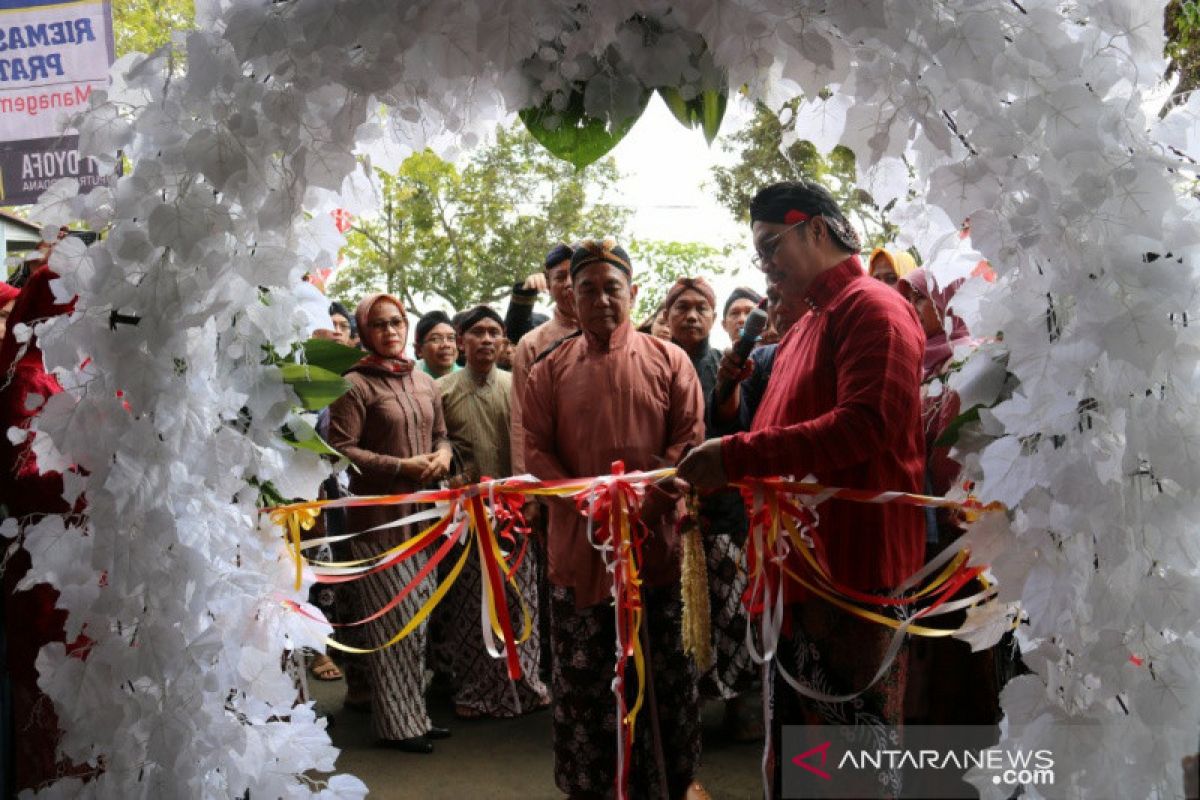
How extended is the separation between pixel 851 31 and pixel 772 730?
1840 mm

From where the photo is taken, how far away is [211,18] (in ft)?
7.54

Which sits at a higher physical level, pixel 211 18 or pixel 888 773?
pixel 211 18

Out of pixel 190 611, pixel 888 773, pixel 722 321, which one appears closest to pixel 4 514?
pixel 190 611

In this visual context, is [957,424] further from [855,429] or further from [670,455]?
[670,455]

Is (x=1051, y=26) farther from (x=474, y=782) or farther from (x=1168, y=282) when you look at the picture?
(x=474, y=782)

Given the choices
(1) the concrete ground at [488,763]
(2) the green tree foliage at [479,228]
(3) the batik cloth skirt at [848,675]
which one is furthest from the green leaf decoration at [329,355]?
(2) the green tree foliage at [479,228]

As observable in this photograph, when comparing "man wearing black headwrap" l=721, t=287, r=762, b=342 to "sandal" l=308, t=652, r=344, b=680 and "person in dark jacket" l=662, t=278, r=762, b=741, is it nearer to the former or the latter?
"person in dark jacket" l=662, t=278, r=762, b=741

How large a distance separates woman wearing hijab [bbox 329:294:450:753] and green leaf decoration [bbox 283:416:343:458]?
7.86 feet

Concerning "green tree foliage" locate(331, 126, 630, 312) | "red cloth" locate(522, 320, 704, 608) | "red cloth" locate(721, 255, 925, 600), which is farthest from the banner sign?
"green tree foliage" locate(331, 126, 630, 312)

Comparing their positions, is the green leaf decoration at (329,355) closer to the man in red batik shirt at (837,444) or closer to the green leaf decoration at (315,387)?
the green leaf decoration at (315,387)

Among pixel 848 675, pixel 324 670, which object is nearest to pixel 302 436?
pixel 848 675

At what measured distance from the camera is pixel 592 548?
3.88 meters

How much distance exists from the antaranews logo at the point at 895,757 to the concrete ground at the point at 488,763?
166 cm

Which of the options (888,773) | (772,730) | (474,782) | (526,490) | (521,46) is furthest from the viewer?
(474,782)
